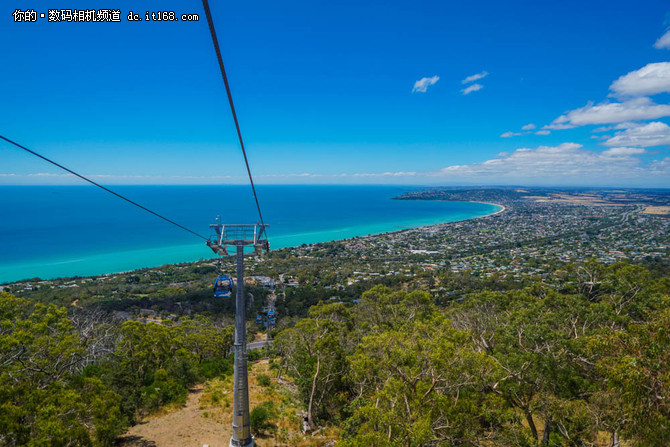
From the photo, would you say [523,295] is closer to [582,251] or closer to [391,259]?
[391,259]

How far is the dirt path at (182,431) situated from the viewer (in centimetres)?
963

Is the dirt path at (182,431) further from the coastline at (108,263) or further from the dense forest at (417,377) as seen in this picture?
the coastline at (108,263)

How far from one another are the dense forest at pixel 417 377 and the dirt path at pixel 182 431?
63 cm

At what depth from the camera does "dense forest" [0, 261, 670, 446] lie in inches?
215

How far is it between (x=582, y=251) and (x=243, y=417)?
73.0 m

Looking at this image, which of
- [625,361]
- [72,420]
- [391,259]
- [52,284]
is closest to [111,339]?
[72,420]

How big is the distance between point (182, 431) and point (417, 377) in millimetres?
7946

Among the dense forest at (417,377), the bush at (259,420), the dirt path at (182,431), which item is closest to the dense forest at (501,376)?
the dense forest at (417,377)

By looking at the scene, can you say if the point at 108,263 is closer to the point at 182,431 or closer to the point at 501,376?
the point at 182,431

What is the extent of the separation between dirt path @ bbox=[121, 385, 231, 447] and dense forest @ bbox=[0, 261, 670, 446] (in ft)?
2.05

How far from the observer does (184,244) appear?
7975 cm

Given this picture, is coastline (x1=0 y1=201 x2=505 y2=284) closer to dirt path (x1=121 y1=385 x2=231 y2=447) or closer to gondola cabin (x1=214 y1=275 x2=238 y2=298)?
dirt path (x1=121 y1=385 x2=231 y2=447)

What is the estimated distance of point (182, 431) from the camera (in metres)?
10.3

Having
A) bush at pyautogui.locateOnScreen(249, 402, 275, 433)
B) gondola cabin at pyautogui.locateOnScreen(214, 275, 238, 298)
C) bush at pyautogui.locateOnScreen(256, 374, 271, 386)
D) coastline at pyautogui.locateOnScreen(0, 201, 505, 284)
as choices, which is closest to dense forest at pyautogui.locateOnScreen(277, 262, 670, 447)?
bush at pyautogui.locateOnScreen(249, 402, 275, 433)
